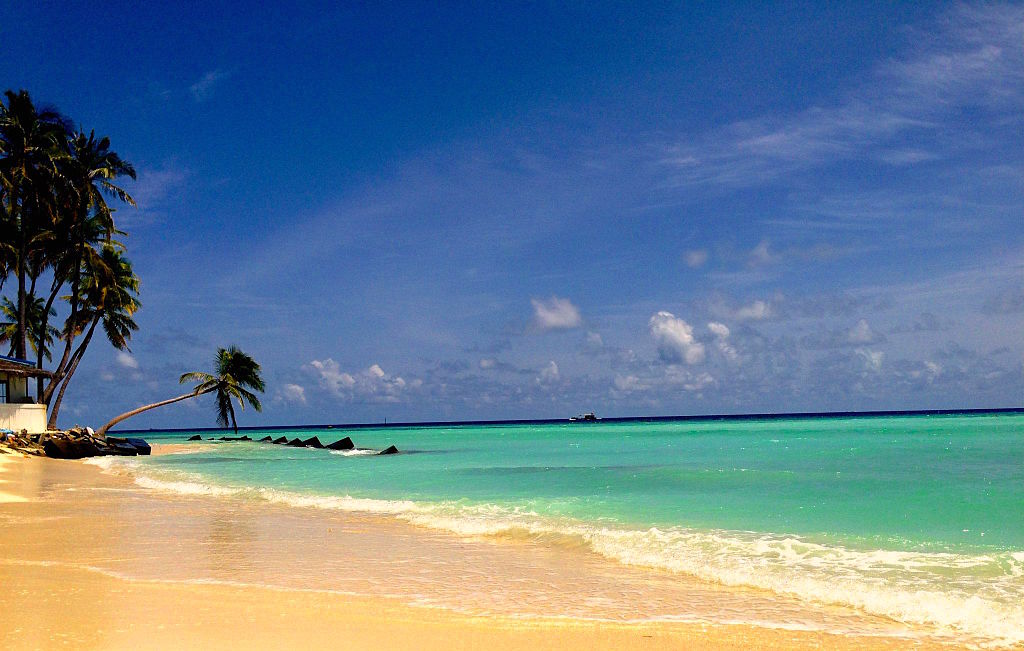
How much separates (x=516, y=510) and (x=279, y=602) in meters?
7.19

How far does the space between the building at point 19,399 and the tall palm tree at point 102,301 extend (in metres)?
3.63

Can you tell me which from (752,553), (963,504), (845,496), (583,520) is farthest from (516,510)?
(963,504)

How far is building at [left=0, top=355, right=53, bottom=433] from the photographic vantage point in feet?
101

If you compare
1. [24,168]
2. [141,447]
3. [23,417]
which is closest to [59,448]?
[23,417]

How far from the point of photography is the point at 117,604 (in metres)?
5.82

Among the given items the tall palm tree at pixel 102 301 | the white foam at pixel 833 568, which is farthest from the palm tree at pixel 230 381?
the white foam at pixel 833 568

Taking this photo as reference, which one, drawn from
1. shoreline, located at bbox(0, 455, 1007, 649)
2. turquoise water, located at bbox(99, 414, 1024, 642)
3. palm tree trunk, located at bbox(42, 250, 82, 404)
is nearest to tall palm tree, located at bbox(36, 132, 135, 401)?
palm tree trunk, located at bbox(42, 250, 82, 404)

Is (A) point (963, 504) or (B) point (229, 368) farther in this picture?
→ (B) point (229, 368)

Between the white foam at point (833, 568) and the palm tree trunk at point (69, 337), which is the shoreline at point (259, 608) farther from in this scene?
the palm tree trunk at point (69, 337)

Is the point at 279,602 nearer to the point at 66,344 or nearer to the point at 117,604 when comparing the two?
the point at 117,604

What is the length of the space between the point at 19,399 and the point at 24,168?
10668 mm

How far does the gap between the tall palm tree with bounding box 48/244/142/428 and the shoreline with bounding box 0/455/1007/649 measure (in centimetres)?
3057

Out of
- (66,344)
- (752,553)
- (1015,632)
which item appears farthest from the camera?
(66,344)

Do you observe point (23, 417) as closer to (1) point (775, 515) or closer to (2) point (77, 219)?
(2) point (77, 219)
